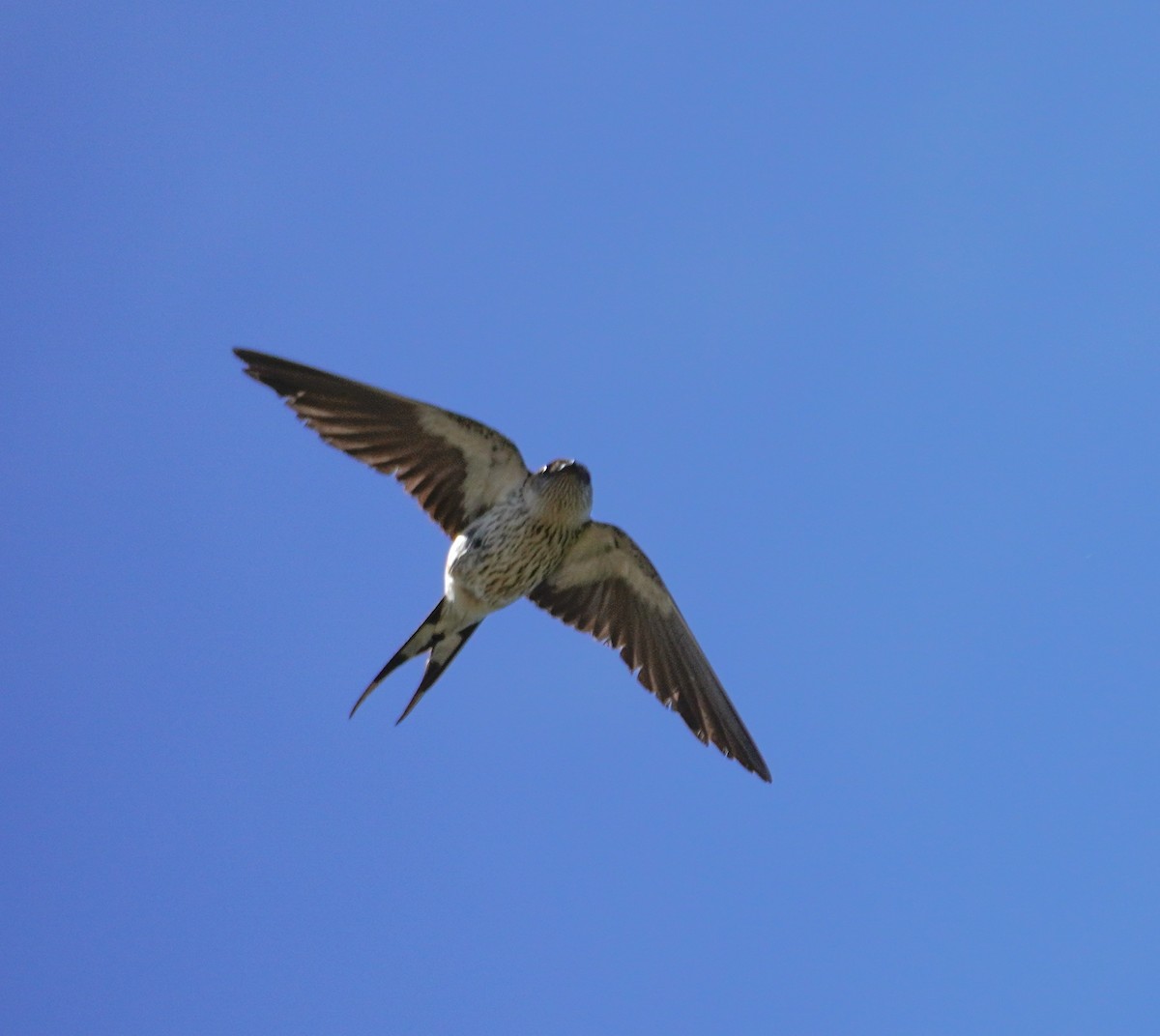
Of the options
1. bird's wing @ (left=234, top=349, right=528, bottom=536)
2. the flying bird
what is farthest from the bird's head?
bird's wing @ (left=234, top=349, right=528, bottom=536)

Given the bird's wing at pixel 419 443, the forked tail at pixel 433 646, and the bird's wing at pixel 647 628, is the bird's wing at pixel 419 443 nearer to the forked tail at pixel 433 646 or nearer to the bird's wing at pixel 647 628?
the forked tail at pixel 433 646

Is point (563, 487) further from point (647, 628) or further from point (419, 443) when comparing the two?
point (647, 628)

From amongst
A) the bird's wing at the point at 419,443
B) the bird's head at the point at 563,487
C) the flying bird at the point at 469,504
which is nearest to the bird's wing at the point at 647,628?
the flying bird at the point at 469,504

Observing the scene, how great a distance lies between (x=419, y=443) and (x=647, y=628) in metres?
1.99

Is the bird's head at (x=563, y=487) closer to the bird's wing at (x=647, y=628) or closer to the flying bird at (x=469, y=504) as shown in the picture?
the flying bird at (x=469, y=504)

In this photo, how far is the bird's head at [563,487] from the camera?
9125mm

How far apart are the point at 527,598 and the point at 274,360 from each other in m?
2.28

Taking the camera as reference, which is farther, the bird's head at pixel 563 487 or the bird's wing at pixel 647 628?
the bird's wing at pixel 647 628

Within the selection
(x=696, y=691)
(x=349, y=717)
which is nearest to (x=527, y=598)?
(x=696, y=691)

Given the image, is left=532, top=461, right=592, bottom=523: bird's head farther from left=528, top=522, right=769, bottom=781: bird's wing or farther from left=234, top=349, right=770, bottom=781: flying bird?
left=528, top=522, right=769, bottom=781: bird's wing

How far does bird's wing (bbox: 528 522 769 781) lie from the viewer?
9.94 m

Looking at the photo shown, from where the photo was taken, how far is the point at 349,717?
815 cm

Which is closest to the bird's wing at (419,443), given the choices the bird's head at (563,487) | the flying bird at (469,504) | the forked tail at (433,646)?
the flying bird at (469,504)

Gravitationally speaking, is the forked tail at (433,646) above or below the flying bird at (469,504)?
below
